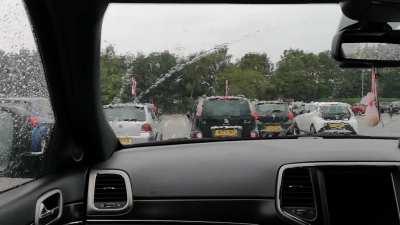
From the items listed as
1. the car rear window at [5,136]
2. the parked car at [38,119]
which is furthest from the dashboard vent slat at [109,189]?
the car rear window at [5,136]

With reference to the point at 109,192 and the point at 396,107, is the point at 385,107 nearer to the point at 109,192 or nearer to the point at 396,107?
the point at 396,107

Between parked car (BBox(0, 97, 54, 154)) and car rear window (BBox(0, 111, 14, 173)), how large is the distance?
0.42 feet

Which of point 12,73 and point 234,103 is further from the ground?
point 12,73

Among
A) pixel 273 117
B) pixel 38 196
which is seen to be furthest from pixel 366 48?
pixel 273 117

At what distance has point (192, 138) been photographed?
4.56m

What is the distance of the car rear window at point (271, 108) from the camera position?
19.5ft

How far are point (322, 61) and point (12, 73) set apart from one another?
234cm

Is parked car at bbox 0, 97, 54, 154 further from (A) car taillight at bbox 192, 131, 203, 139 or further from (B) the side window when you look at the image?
(A) car taillight at bbox 192, 131, 203, 139

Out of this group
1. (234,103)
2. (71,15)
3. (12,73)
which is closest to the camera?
(12,73)

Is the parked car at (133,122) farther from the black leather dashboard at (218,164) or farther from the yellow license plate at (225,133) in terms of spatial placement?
the yellow license plate at (225,133)

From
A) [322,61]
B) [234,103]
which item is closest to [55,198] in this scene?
[322,61]

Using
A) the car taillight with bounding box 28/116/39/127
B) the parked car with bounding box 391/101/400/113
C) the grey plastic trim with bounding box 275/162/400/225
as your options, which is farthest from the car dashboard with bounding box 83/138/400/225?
the parked car with bounding box 391/101/400/113

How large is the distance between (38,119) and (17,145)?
257 mm

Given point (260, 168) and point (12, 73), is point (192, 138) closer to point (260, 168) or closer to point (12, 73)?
point (260, 168)
